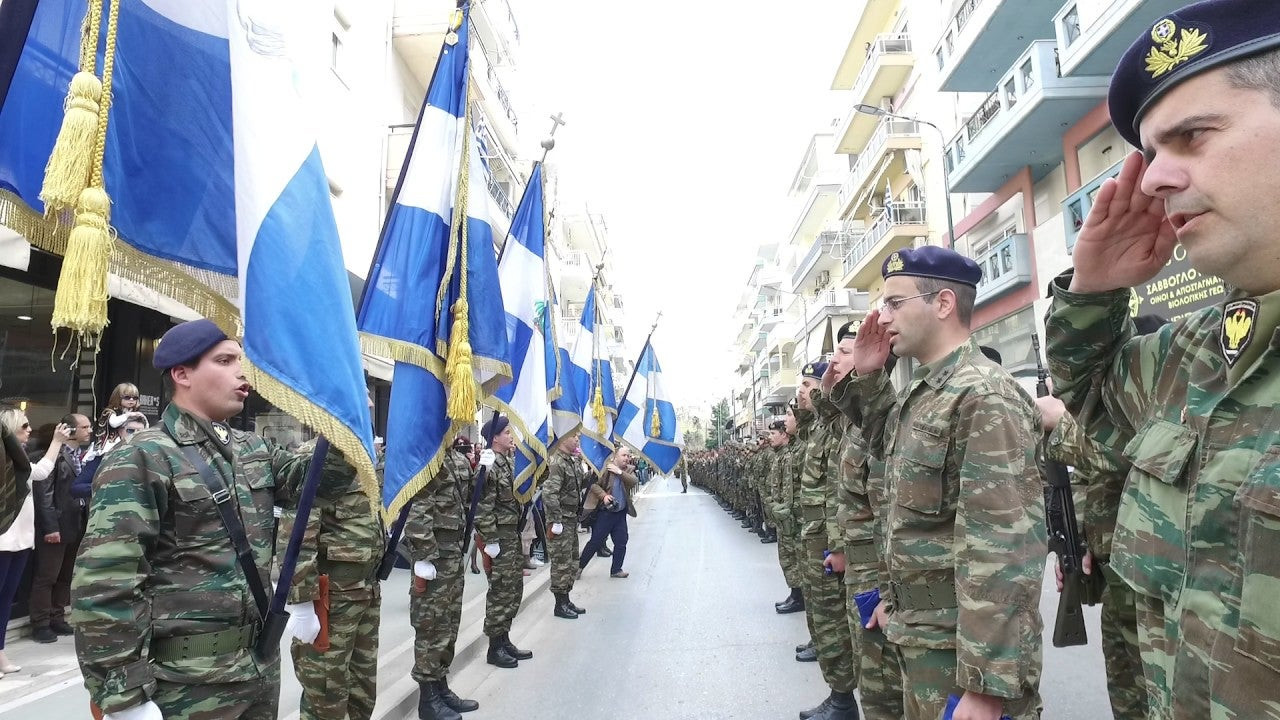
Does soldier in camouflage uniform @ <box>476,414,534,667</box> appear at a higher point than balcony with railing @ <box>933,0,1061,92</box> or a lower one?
lower

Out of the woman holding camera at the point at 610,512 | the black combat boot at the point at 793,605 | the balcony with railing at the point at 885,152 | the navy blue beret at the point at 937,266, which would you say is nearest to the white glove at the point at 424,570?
the navy blue beret at the point at 937,266

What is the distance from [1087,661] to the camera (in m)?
5.68

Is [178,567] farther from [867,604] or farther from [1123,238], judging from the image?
[1123,238]

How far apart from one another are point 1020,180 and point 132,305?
1857 centimetres

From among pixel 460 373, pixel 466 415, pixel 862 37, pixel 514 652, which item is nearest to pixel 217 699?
pixel 466 415

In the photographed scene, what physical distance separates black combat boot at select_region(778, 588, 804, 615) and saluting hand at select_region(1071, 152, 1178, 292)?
289 inches

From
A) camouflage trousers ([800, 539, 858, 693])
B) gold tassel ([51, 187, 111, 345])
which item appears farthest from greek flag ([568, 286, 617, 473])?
gold tassel ([51, 187, 111, 345])

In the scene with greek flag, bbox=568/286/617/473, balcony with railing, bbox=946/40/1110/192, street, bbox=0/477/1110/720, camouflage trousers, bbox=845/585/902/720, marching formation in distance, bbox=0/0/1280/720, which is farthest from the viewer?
balcony with railing, bbox=946/40/1110/192

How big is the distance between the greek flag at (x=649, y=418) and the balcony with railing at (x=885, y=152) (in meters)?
13.7

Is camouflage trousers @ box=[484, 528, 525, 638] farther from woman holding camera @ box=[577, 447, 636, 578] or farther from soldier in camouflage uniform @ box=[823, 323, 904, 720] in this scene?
woman holding camera @ box=[577, 447, 636, 578]

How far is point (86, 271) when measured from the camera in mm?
2016

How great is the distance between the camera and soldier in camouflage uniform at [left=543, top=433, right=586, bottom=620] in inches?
347

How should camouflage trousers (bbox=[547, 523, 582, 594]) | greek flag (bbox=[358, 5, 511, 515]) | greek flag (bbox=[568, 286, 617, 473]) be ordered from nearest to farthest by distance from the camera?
greek flag (bbox=[358, 5, 511, 515])
camouflage trousers (bbox=[547, 523, 582, 594])
greek flag (bbox=[568, 286, 617, 473])

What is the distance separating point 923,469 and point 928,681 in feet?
2.29
